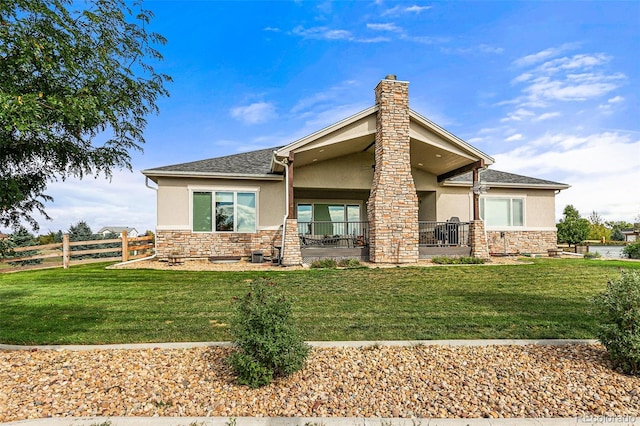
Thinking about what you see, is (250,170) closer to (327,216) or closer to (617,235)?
(327,216)

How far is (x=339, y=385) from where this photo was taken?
131 inches

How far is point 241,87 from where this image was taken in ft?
52.9

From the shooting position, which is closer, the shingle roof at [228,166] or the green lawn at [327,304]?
the green lawn at [327,304]

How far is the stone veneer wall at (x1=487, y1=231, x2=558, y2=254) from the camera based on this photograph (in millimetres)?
15914

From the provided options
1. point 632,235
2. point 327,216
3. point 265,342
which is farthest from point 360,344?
Answer: point 632,235

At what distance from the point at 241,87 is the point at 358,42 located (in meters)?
6.03

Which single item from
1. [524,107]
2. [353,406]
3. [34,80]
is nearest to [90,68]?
[34,80]

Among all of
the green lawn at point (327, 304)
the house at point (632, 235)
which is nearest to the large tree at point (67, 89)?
the green lawn at point (327, 304)

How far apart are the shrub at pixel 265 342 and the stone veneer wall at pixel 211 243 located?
10522 millimetres

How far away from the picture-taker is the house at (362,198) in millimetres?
11945

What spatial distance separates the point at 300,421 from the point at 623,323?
3.55 metres

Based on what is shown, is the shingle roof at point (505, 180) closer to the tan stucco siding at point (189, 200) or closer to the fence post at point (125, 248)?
the tan stucco siding at point (189, 200)

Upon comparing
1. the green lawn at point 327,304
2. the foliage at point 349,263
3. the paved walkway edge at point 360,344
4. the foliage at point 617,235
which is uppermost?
the foliage at point 617,235

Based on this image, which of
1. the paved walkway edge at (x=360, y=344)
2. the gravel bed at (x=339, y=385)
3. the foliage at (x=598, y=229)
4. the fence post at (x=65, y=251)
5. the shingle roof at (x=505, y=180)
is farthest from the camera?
the foliage at (x=598, y=229)
